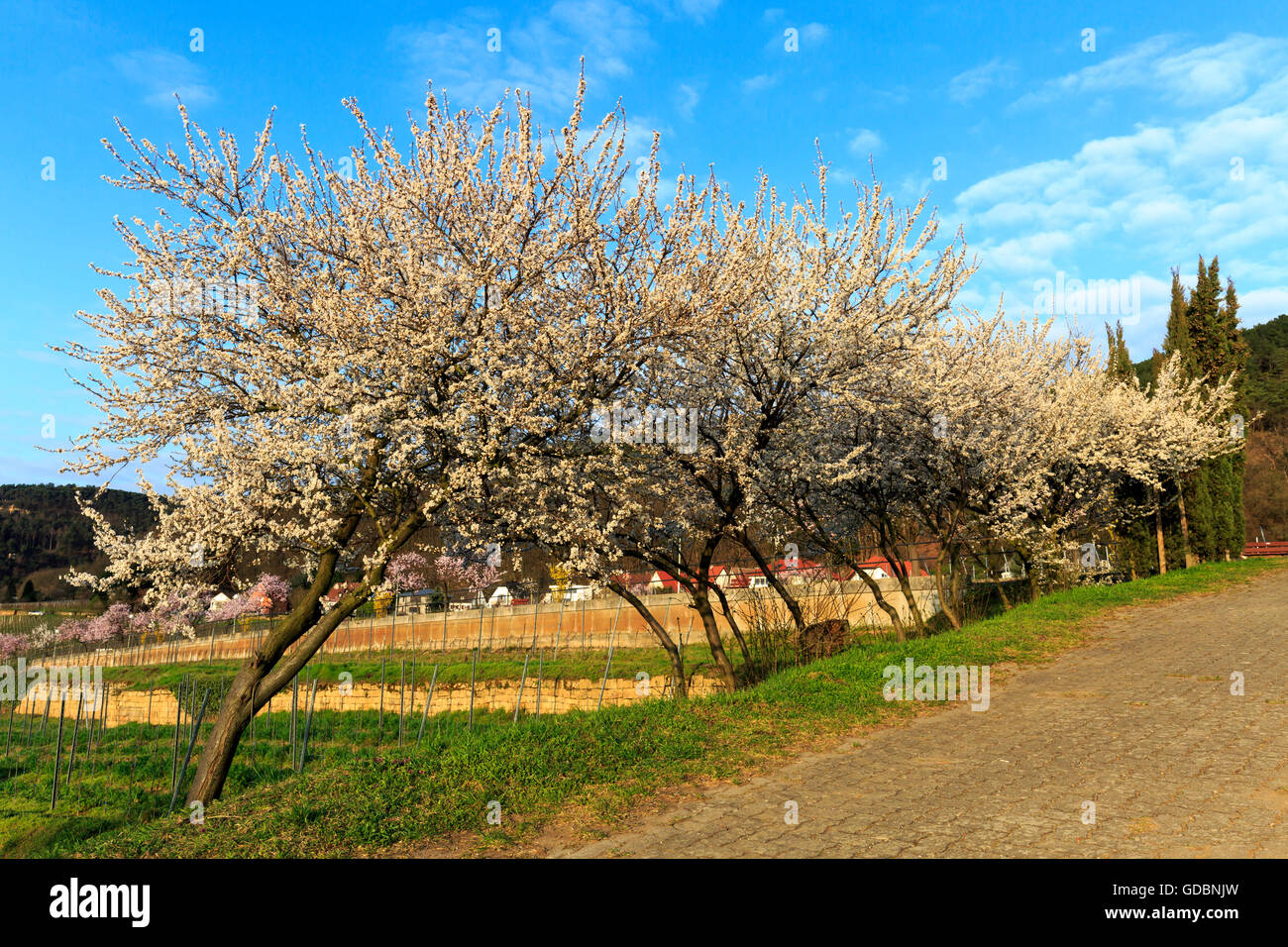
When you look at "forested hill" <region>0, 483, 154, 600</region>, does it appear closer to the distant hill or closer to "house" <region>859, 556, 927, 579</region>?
"house" <region>859, 556, 927, 579</region>

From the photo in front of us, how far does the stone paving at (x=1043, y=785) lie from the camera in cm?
523

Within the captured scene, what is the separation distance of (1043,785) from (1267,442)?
5947cm

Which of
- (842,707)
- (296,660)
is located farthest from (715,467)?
(296,660)

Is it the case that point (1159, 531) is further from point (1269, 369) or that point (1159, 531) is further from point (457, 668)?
point (1269, 369)

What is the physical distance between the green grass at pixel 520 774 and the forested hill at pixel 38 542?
79.9 m

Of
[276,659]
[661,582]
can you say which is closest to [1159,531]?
[661,582]

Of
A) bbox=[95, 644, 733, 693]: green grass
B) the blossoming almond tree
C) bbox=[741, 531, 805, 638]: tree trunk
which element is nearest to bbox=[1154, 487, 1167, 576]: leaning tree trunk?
bbox=[95, 644, 733, 693]: green grass

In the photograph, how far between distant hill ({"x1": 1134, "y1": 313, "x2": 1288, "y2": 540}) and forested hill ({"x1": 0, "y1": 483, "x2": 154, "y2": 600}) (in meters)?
90.6

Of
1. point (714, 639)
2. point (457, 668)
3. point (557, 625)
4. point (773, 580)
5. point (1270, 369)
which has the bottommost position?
point (457, 668)

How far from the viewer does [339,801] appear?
646 centimetres

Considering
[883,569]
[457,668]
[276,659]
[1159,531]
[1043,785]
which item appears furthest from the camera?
[457,668]

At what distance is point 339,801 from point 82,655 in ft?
167

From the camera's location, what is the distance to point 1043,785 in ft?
20.8
